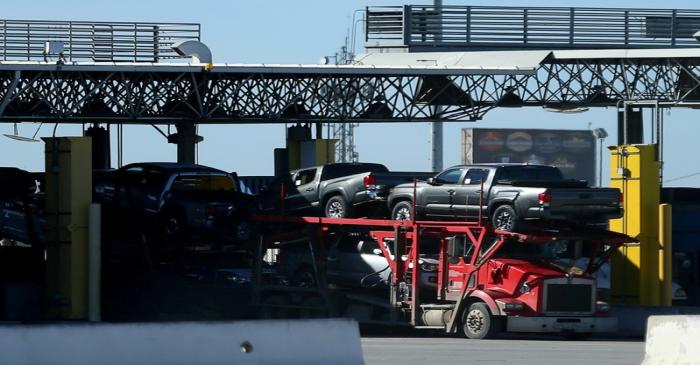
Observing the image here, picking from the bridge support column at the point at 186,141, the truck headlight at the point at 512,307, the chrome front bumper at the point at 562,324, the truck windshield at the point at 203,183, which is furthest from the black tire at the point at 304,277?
the bridge support column at the point at 186,141

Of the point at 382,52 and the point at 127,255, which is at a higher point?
the point at 382,52

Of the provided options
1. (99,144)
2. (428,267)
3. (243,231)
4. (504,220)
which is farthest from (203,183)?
(99,144)

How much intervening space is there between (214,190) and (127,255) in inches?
97.2

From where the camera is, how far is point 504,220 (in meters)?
25.7

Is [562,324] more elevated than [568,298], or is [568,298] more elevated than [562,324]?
[568,298]

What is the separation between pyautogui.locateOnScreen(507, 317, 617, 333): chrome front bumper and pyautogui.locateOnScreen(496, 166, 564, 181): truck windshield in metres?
2.60

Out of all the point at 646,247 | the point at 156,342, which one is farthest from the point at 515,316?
the point at 156,342

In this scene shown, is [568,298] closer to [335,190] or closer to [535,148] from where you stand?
[335,190]

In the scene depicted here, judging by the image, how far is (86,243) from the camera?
30219mm

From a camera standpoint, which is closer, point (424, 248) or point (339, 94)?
point (424, 248)

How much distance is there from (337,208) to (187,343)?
15.8 metres

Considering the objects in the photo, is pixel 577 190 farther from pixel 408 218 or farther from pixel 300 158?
pixel 300 158

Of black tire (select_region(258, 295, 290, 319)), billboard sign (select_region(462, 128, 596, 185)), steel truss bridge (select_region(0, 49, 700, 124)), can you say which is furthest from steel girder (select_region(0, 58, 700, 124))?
billboard sign (select_region(462, 128, 596, 185))

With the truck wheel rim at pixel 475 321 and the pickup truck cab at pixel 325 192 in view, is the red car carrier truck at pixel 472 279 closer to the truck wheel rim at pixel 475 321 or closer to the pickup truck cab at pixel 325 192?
the truck wheel rim at pixel 475 321
